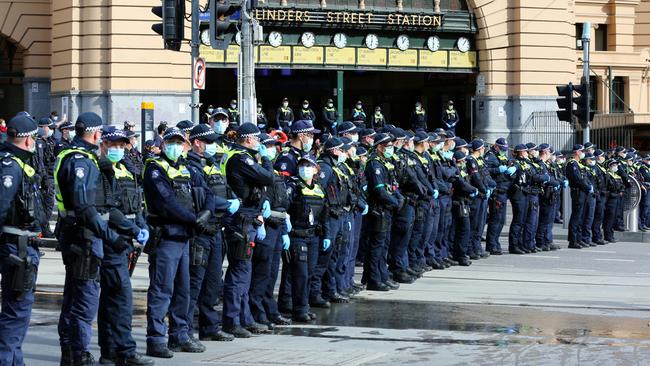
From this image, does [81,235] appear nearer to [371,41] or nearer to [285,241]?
[285,241]

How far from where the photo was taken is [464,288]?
53.3 feet

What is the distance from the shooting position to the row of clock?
124 feet

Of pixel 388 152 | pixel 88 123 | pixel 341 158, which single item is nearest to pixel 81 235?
pixel 88 123

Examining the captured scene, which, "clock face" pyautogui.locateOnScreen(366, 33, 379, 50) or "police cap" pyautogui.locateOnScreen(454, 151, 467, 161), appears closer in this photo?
"police cap" pyautogui.locateOnScreen(454, 151, 467, 161)

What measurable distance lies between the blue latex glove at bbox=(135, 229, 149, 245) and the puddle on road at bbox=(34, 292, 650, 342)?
2.60 m

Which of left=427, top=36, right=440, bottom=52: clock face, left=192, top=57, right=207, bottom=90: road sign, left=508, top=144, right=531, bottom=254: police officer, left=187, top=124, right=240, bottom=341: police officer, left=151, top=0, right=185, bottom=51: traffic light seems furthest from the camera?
left=427, top=36, right=440, bottom=52: clock face

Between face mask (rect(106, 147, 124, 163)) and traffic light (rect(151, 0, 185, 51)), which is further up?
traffic light (rect(151, 0, 185, 51))

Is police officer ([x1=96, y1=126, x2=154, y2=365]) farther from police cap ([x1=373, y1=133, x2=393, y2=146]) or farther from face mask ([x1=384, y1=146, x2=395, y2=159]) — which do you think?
face mask ([x1=384, y1=146, x2=395, y2=159])

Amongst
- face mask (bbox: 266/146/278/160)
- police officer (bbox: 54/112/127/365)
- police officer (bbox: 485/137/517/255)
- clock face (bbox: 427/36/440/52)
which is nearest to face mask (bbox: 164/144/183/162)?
police officer (bbox: 54/112/127/365)

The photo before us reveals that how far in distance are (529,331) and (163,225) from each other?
13.3ft

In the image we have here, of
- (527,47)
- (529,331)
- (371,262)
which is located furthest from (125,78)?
(529,331)

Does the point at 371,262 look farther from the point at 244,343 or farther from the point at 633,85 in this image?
the point at 633,85

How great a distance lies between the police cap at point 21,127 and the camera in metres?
9.44

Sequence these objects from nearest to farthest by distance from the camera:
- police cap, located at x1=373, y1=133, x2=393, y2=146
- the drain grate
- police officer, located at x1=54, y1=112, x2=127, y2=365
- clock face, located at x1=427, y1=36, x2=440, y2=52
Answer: police officer, located at x1=54, y1=112, x2=127, y2=365, the drain grate, police cap, located at x1=373, y1=133, x2=393, y2=146, clock face, located at x1=427, y1=36, x2=440, y2=52
